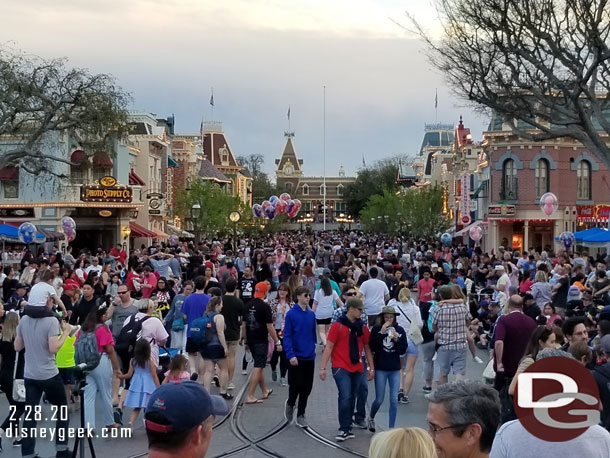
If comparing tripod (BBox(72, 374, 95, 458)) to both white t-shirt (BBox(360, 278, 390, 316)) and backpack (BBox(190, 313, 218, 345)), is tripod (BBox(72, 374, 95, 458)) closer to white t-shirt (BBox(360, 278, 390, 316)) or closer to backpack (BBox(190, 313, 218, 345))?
backpack (BBox(190, 313, 218, 345))

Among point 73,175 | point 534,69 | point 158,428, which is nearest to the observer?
point 158,428

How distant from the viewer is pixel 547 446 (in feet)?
15.4

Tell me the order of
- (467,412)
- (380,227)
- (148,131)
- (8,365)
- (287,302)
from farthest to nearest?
(380,227), (148,131), (287,302), (8,365), (467,412)

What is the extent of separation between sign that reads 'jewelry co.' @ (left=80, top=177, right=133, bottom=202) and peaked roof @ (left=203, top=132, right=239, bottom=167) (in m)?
59.3

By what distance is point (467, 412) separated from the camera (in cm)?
432

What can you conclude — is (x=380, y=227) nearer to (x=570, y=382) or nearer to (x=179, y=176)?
(x=179, y=176)

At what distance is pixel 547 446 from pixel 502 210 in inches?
1743

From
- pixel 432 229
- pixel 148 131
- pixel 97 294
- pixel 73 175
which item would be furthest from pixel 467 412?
pixel 432 229

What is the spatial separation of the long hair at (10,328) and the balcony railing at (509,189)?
4046 centimetres

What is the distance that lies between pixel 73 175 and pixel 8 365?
36.2 m

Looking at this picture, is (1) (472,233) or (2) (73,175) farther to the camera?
(2) (73,175)

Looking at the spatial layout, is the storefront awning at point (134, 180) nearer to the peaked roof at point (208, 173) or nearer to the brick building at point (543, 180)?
the brick building at point (543, 180)

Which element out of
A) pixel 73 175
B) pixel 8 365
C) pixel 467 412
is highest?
pixel 73 175

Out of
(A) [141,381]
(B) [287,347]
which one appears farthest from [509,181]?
(A) [141,381]
